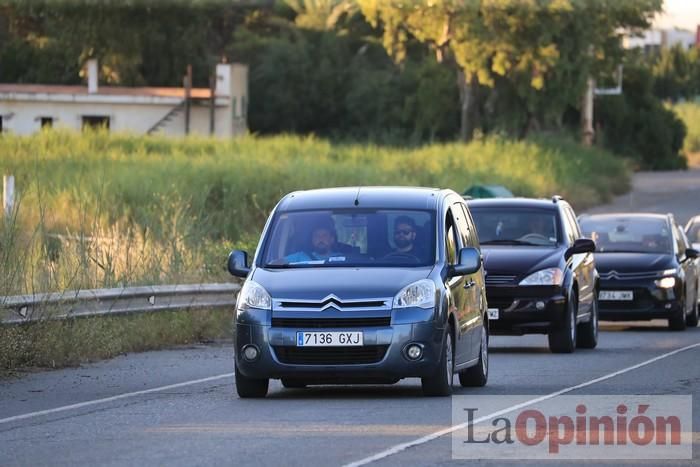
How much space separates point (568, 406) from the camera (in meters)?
13.3

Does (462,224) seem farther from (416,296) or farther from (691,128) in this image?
(691,128)

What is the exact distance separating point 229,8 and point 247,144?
121 ft

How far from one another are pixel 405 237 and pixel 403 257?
8.2 inches

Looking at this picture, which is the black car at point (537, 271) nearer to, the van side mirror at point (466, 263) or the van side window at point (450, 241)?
the van side window at point (450, 241)

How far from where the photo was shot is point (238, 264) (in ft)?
47.8

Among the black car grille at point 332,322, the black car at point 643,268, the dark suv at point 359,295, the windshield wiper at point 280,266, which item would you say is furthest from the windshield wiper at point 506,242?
the black car grille at point 332,322

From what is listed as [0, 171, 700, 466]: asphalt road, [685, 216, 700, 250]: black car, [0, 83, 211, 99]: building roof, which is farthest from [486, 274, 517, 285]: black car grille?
[0, 83, 211, 99]: building roof

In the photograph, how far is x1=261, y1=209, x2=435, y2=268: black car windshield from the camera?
14.4 metres

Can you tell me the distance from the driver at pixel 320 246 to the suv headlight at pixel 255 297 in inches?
24.7

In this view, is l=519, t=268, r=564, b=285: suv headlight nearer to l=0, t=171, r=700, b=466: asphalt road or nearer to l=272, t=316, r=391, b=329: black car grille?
l=0, t=171, r=700, b=466: asphalt road

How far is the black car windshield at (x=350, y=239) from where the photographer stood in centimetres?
1438

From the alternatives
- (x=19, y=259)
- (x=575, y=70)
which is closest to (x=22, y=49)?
(x=575, y=70)

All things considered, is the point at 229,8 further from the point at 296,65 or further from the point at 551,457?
the point at 551,457

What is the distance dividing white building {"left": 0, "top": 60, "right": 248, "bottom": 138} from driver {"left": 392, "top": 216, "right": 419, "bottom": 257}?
61.5 meters
